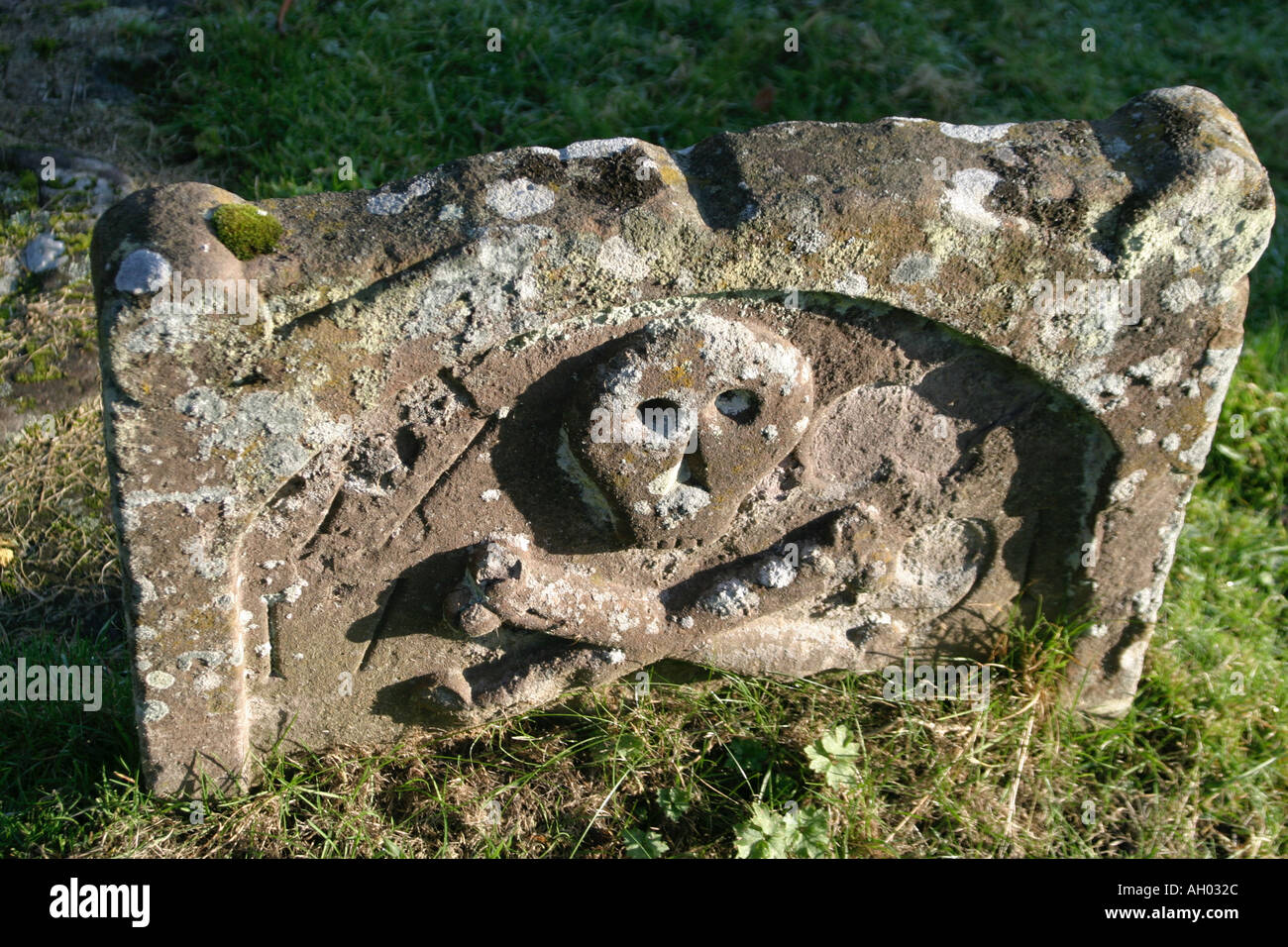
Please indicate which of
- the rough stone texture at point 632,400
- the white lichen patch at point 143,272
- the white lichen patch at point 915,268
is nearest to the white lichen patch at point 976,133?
the rough stone texture at point 632,400

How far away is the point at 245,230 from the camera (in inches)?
75.9

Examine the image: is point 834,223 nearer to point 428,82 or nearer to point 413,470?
point 413,470

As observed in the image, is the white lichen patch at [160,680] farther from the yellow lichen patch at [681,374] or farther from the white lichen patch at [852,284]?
the white lichen patch at [852,284]

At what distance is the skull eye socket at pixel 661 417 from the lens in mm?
2115

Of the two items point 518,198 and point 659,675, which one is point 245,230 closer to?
point 518,198

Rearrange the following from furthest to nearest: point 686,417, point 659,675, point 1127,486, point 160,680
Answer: point 659,675
point 1127,486
point 160,680
point 686,417

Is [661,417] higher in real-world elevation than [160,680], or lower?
higher

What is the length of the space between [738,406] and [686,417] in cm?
12

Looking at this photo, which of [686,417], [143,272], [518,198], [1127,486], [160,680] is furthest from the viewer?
[1127,486]

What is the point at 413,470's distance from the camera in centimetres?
214

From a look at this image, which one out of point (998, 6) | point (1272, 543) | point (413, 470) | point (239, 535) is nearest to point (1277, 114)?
point (998, 6)

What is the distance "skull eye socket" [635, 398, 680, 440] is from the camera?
2115 millimetres

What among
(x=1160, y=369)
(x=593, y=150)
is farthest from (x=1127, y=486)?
(x=593, y=150)
